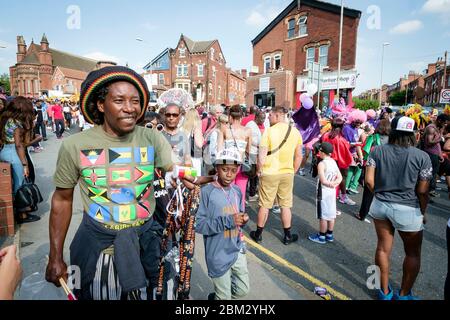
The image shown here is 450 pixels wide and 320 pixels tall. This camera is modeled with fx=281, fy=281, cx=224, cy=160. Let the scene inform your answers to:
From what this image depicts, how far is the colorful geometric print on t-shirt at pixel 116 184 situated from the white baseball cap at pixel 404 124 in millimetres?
2517

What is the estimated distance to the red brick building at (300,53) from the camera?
20672mm

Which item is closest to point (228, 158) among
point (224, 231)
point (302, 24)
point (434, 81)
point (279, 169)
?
point (224, 231)

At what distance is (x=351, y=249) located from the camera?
4.08m

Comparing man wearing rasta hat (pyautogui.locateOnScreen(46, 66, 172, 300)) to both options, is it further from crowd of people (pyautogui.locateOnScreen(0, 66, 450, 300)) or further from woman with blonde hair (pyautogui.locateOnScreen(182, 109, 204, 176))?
woman with blonde hair (pyautogui.locateOnScreen(182, 109, 204, 176))

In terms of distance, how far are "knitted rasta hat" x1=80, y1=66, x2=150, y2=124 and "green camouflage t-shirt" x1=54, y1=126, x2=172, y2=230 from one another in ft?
0.51

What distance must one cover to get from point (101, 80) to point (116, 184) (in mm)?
616

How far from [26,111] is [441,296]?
19.9 feet

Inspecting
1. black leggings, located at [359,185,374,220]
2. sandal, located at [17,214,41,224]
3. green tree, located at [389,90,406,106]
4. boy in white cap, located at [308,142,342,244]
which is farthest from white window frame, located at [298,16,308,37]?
green tree, located at [389,90,406,106]

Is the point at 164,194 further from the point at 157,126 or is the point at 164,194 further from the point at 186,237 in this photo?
the point at 157,126

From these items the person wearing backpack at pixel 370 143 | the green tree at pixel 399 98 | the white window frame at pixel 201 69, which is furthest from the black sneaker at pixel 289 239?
the green tree at pixel 399 98

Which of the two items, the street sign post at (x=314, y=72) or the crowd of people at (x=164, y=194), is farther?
the street sign post at (x=314, y=72)

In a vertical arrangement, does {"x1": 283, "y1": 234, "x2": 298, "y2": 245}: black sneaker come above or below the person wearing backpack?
below

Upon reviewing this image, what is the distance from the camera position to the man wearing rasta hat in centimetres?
163

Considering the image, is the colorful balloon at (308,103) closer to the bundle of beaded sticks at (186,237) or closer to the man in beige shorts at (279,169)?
the man in beige shorts at (279,169)
